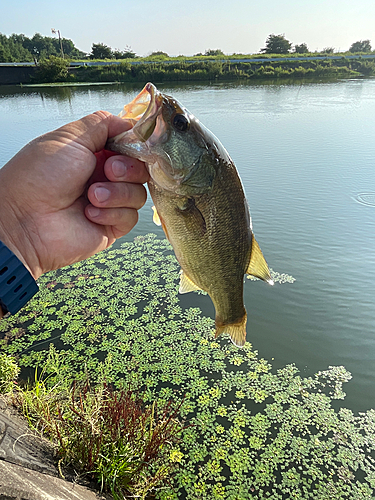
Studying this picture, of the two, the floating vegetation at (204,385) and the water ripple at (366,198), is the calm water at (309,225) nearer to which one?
the water ripple at (366,198)

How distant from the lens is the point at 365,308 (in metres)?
4.94

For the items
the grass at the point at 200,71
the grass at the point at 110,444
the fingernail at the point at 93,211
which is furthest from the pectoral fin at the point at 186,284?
the grass at the point at 200,71

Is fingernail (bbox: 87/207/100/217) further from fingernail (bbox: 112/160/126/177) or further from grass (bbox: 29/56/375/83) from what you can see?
grass (bbox: 29/56/375/83)

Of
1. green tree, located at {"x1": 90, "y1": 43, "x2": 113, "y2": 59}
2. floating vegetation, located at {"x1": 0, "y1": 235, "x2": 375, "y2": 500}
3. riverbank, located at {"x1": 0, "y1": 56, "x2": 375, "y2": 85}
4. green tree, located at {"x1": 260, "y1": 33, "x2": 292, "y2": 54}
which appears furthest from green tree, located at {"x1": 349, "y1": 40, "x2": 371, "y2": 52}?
floating vegetation, located at {"x1": 0, "y1": 235, "x2": 375, "y2": 500}

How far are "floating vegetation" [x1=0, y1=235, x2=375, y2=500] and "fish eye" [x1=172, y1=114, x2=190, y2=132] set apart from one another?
269 cm

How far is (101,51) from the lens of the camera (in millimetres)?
A: 57219

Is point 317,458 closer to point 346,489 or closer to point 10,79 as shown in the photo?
point 346,489

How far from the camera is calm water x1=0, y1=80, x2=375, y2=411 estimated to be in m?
4.32

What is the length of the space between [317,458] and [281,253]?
12.4ft

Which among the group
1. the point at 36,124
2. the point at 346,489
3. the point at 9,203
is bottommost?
the point at 346,489

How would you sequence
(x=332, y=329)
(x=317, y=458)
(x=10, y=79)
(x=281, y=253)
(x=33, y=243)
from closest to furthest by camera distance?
(x=33, y=243) < (x=317, y=458) < (x=332, y=329) < (x=281, y=253) < (x=10, y=79)

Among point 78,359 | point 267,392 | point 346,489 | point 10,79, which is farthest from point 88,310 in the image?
point 10,79

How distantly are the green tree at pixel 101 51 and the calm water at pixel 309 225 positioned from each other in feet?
164

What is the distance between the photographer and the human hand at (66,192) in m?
1.49
